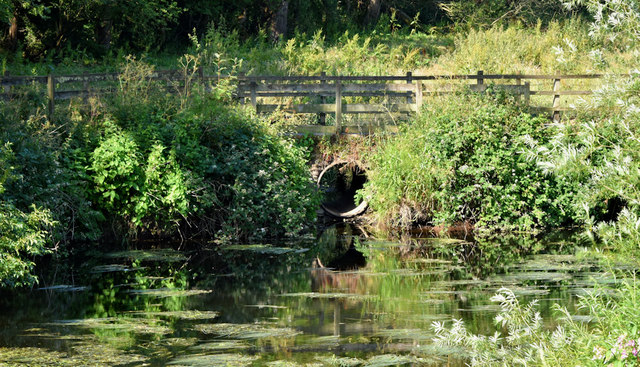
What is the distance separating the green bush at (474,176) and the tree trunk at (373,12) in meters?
25.3

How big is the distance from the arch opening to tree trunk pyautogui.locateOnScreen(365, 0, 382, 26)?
21.5m

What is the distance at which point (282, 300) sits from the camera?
12117 mm

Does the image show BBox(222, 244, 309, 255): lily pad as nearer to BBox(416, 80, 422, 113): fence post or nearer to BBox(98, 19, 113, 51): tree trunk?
BBox(416, 80, 422, 113): fence post

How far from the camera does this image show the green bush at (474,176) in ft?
58.2

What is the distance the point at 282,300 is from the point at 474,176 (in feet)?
23.1

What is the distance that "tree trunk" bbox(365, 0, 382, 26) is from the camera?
142 feet

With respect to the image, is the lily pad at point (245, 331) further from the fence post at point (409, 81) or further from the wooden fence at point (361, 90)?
the fence post at point (409, 81)

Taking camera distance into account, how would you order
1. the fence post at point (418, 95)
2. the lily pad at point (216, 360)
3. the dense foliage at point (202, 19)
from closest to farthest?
the lily pad at point (216, 360)
the fence post at point (418, 95)
the dense foliage at point (202, 19)

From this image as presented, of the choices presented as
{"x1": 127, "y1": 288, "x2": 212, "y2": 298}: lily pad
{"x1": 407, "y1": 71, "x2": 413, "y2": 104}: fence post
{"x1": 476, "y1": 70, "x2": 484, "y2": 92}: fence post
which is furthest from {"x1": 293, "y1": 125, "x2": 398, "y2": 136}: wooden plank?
{"x1": 127, "y1": 288, "x2": 212, "y2": 298}: lily pad

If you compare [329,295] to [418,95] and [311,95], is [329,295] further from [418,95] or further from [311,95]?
[311,95]

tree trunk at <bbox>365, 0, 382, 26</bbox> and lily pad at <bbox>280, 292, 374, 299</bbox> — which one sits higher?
tree trunk at <bbox>365, 0, 382, 26</bbox>

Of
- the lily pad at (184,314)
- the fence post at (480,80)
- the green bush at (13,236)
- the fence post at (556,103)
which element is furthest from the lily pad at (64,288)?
the fence post at (556,103)

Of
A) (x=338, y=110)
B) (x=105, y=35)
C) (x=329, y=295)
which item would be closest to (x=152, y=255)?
(x=329, y=295)

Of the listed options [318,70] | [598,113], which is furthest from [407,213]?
[318,70]
